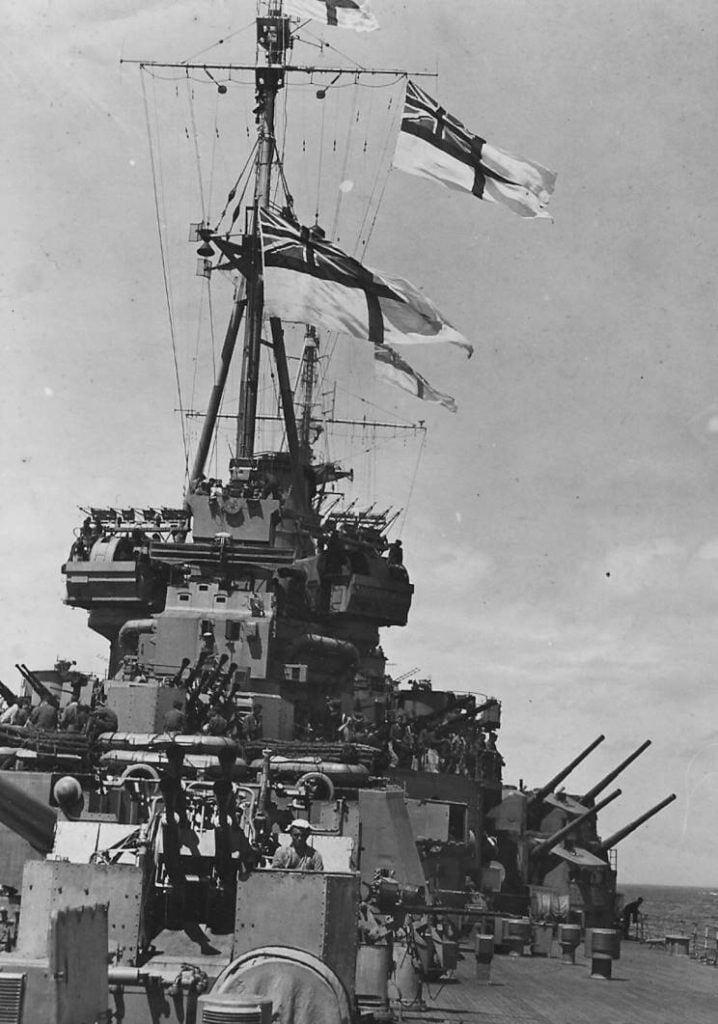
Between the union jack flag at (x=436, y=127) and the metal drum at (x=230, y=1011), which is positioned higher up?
the union jack flag at (x=436, y=127)

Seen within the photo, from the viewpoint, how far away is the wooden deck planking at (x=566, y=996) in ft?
40.6

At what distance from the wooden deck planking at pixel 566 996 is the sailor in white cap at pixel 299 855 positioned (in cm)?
198

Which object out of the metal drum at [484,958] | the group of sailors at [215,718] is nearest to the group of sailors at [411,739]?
the group of sailors at [215,718]

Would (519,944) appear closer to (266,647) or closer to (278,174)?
(266,647)

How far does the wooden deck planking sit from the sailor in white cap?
198cm

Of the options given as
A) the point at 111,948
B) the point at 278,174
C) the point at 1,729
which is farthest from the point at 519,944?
the point at 278,174

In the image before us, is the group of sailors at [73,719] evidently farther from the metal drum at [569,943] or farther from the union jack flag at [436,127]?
the union jack flag at [436,127]

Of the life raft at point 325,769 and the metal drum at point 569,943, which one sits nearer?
the life raft at point 325,769

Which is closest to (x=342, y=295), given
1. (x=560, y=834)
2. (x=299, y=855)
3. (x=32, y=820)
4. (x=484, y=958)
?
(x=484, y=958)

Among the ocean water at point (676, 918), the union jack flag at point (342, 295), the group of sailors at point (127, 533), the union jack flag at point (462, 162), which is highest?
the union jack flag at point (462, 162)

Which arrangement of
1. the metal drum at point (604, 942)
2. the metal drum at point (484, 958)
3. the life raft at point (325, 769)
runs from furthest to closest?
the metal drum at point (604, 942) < the life raft at point (325, 769) < the metal drum at point (484, 958)

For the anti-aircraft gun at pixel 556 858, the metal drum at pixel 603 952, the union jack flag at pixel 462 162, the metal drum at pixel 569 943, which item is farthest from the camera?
the anti-aircraft gun at pixel 556 858

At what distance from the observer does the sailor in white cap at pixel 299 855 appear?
1027cm

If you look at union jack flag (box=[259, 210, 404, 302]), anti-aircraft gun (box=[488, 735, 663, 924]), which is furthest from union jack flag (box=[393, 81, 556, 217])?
anti-aircraft gun (box=[488, 735, 663, 924])
